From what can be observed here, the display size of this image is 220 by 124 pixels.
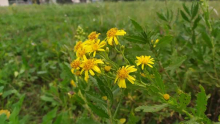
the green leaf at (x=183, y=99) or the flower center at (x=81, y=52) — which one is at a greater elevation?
the flower center at (x=81, y=52)

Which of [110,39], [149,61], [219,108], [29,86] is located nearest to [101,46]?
[110,39]

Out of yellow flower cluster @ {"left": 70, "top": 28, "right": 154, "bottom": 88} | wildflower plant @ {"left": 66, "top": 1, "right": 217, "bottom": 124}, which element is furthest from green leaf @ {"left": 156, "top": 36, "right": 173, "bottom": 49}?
yellow flower cluster @ {"left": 70, "top": 28, "right": 154, "bottom": 88}

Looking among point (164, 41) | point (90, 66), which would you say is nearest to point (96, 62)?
point (90, 66)

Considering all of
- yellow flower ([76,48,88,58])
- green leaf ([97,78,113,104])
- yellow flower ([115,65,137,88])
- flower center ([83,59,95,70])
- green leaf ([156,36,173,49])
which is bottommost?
green leaf ([97,78,113,104])

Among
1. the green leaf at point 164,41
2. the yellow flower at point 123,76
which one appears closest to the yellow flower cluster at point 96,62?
the yellow flower at point 123,76

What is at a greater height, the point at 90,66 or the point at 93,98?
the point at 90,66

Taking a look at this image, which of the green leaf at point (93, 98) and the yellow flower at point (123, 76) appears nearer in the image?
the yellow flower at point (123, 76)

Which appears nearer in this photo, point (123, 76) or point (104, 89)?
point (123, 76)

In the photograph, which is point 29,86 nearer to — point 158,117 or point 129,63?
point 158,117

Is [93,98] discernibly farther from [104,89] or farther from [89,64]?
[89,64]

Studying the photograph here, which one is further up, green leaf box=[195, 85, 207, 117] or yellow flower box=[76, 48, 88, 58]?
yellow flower box=[76, 48, 88, 58]

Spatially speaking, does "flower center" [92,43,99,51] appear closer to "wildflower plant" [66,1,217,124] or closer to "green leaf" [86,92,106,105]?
"wildflower plant" [66,1,217,124]

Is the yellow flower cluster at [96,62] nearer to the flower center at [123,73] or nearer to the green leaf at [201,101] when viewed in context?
the flower center at [123,73]

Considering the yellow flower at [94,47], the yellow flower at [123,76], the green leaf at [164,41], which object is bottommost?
the yellow flower at [123,76]
